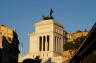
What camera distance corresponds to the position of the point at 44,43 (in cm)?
12250

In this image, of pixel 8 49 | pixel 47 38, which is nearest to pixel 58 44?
pixel 47 38

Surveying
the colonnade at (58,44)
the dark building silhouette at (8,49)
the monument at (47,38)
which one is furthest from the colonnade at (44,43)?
the dark building silhouette at (8,49)

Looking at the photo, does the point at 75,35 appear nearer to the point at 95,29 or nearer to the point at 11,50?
the point at 11,50

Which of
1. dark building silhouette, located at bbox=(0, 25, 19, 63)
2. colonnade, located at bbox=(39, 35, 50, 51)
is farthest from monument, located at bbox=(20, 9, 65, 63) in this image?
dark building silhouette, located at bbox=(0, 25, 19, 63)

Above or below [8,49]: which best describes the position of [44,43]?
above

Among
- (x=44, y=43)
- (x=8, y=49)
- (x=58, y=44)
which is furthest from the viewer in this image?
(x=44, y=43)

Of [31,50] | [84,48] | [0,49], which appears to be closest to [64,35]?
[31,50]

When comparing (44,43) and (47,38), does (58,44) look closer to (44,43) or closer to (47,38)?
(47,38)

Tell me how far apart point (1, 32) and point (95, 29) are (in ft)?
165

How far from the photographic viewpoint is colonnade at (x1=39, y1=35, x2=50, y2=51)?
11811 centimetres

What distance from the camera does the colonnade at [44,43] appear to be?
11811 centimetres

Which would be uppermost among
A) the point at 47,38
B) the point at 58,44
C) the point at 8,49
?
the point at 47,38

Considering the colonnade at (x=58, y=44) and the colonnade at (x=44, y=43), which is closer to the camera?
the colonnade at (x=58, y=44)

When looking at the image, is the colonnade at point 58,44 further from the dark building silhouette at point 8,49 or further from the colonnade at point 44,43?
the dark building silhouette at point 8,49
